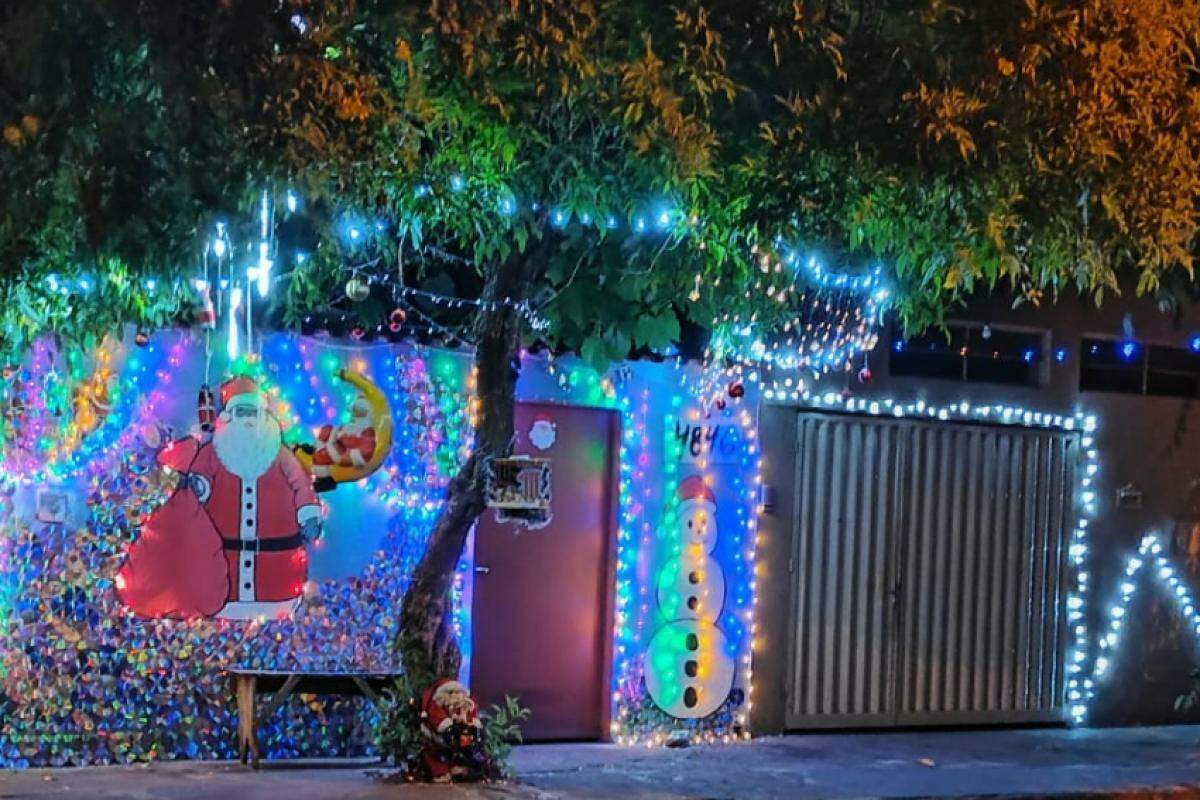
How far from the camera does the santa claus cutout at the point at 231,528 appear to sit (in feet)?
30.1

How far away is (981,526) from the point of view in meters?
12.0

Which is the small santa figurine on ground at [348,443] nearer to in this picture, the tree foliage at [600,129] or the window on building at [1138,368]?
the tree foliage at [600,129]

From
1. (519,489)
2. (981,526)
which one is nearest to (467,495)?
(519,489)

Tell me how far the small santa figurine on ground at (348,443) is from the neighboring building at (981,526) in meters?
3.08

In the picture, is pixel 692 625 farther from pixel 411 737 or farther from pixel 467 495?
pixel 411 737

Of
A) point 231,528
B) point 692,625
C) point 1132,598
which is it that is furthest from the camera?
point 1132,598

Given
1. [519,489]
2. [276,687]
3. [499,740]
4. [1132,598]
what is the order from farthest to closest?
[1132,598]
[276,687]
[519,489]
[499,740]

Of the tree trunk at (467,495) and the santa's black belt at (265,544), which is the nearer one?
the tree trunk at (467,495)

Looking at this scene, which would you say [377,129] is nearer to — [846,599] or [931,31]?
[931,31]

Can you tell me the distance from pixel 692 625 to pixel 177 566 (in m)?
3.65

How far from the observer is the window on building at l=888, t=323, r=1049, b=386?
1195cm

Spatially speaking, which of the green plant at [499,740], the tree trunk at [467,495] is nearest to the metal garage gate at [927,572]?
the green plant at [499,740]

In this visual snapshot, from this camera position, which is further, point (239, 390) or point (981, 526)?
point (981, 526)

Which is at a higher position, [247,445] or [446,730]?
[247,445]
